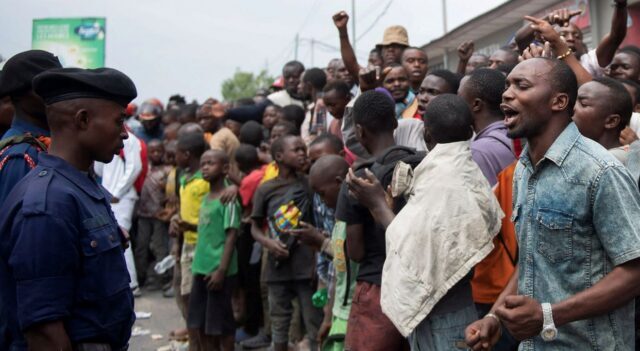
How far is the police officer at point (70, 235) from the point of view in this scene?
97.2 inches

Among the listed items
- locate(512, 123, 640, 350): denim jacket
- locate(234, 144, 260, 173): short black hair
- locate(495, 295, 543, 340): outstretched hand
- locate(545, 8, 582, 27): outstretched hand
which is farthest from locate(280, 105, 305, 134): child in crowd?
locate(495, 295, 543, 340): outstretched hand

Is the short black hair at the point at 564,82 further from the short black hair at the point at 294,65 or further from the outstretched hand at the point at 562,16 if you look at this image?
the short black hair at the point at 294,65

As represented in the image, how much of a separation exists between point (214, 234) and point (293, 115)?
286cm

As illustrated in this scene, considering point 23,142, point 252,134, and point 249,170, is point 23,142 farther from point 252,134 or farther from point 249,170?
point 252,134

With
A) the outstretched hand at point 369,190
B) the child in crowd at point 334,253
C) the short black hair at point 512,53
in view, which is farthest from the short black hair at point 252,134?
the outstretched hand at point 369,190

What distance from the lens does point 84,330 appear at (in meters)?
2.59

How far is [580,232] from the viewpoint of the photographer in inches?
97.4

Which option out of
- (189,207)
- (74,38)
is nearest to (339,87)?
(189,207)

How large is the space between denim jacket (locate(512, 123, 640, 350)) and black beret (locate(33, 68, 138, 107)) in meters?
1.76

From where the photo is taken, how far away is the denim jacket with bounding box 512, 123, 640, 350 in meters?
2.40

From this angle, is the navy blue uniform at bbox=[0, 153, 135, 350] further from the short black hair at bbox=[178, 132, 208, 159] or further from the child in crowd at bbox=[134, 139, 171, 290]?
the child in crowd at bbox=[134, 139, 171, 290]

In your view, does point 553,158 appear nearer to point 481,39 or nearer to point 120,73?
point 120,73

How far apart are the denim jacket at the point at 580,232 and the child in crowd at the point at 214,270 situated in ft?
12.4

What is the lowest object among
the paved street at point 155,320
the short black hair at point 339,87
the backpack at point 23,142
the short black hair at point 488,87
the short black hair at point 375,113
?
the paved street at point 155,320
